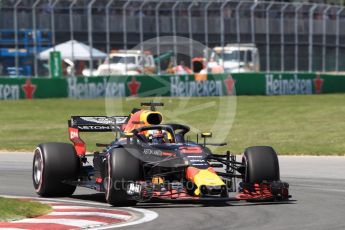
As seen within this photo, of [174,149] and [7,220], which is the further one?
[174,149]

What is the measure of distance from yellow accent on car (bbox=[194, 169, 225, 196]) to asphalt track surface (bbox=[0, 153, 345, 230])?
0.32 m

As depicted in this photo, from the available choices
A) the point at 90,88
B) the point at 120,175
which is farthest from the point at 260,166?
the point at 90,88

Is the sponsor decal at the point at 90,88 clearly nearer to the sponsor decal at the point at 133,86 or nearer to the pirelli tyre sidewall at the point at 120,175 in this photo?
the sponsor decal at the point at 133,86

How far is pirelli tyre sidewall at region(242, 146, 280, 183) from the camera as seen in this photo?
594 inches

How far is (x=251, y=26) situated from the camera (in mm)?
49562

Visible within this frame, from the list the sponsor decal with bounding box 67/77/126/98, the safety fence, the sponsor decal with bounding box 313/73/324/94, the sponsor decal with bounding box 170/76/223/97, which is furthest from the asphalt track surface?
the sponsor decal with bounding box 313/73/324/94

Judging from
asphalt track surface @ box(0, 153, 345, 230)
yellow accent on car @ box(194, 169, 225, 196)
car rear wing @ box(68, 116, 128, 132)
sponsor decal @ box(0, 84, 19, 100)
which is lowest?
asphalt track surface @ box(0, 153, 345, 230)

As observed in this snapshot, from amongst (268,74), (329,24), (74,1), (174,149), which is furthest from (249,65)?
(174,149)

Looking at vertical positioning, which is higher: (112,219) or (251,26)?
(251,26)

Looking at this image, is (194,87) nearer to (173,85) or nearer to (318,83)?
(173,85)

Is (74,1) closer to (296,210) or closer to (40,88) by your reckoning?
(40,88)

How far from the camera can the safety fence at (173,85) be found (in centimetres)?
4284

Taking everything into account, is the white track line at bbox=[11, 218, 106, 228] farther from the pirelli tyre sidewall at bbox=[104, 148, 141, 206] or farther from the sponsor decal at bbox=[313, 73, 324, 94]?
the sponsor decal at bbox=[313, 73, 324, 94]

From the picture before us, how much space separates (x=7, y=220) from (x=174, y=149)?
11.0 feet
